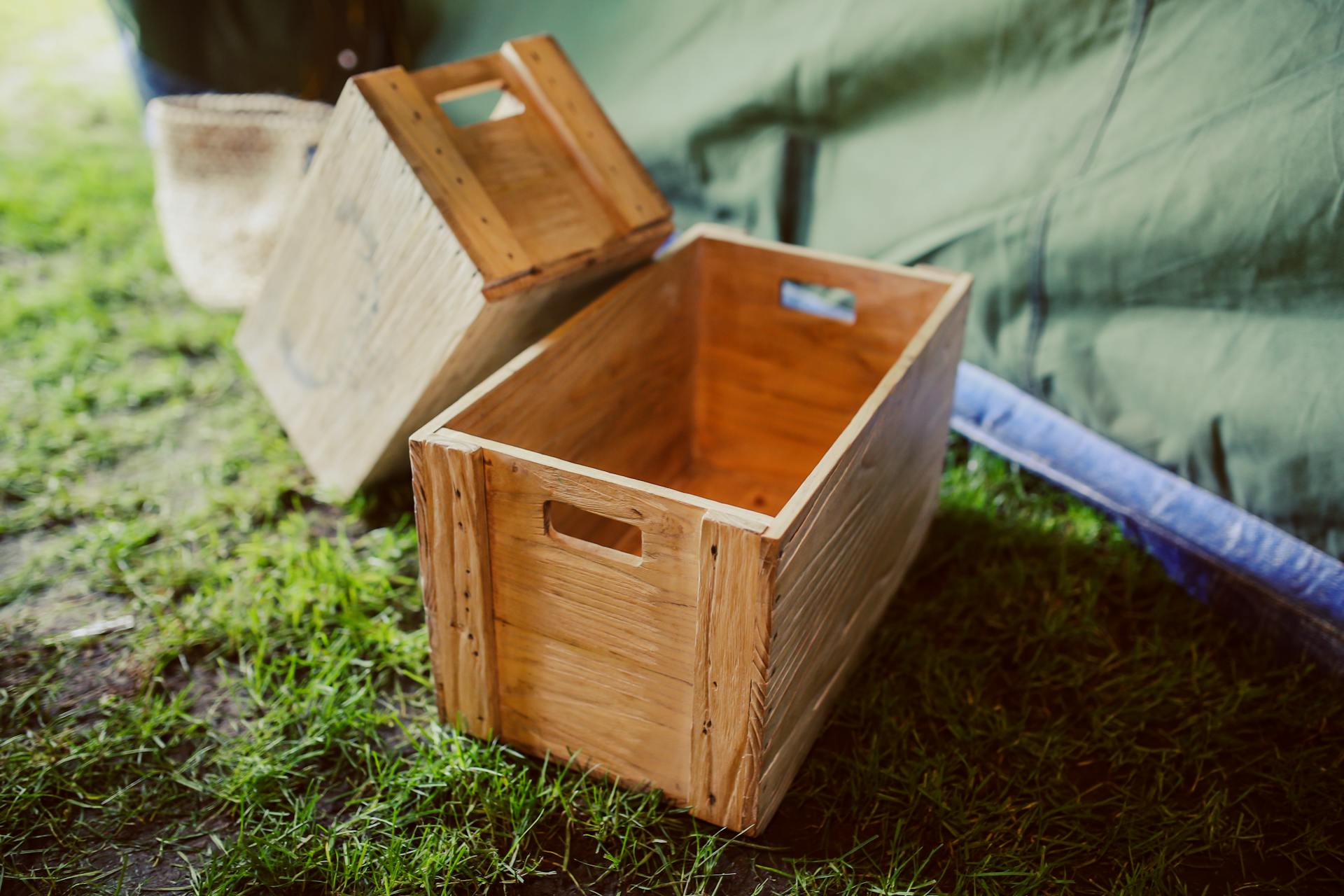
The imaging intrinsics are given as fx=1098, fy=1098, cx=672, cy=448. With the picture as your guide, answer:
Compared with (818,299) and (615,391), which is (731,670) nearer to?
(615,391)

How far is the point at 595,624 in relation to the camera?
122 centimetres

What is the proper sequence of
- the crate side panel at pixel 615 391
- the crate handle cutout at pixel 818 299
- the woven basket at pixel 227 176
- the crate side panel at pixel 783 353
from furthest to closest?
the woven basket at pixel 227 176
the crate handle cutout at pixel 818 299
the crate side panel at pixel 783 353
the crate side panel at pixel 615 391

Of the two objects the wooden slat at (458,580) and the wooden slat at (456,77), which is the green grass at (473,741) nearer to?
the wooden slat at (458,580)

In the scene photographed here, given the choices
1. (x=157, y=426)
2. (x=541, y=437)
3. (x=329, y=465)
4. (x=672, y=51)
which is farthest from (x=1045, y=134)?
(x=157, y=426)

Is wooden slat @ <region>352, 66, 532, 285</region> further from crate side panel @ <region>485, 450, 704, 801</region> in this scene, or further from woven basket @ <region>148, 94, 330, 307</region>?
woven basket @ <region>148, 94, 330, 307</region>

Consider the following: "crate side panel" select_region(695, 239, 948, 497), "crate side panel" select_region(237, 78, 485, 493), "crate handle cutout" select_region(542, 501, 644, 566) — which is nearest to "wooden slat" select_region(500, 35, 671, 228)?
"crate side panel" select_region(695, 239, 948, 497)

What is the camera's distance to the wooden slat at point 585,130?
1.61m

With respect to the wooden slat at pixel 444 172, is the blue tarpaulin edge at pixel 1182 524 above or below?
below

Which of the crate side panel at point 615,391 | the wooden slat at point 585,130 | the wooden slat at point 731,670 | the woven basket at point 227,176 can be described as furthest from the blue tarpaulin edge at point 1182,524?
the woven basket at point 227,176

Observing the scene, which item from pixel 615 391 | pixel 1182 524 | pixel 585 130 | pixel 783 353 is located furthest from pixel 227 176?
pixel 1182 524

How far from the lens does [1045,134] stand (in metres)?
1.69

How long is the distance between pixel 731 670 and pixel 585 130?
871 millimetres

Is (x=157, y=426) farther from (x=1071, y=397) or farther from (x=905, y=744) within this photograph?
(x=1071, y=397)

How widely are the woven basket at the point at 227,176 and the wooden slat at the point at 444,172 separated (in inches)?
31.2
